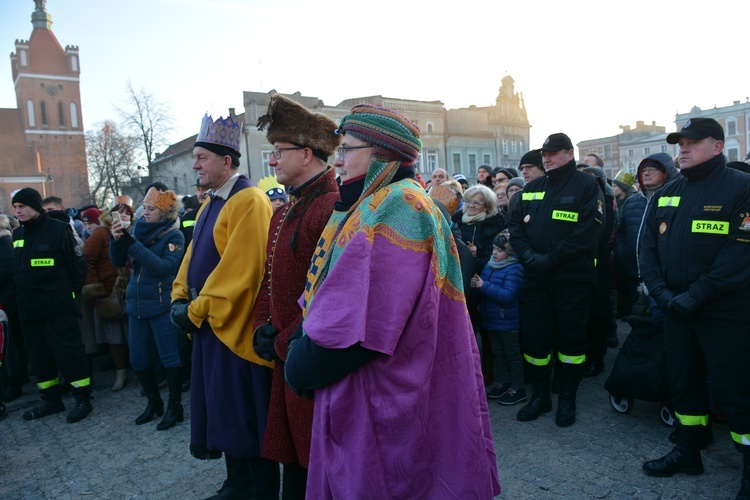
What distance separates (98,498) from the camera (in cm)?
379

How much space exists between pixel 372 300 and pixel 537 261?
3.06m

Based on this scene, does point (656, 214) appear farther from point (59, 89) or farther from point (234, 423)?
point (59, 89)

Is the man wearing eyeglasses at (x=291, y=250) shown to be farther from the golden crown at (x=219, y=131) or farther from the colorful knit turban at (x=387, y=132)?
the colorful knit turban at (x=387, y=132)

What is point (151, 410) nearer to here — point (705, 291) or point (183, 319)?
point (183, 319)

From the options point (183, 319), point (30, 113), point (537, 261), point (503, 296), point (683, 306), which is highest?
point (30, 113)

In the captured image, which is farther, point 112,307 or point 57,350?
point 112,307

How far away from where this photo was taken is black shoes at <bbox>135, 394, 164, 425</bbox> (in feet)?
17.0

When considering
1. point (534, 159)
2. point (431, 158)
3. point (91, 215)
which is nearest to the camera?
point (534, 159)

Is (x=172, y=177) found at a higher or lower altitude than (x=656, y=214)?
higher

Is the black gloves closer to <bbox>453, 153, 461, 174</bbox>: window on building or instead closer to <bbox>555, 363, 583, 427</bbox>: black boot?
<bbox>555, 363, 583, 427</bbox>: black boot

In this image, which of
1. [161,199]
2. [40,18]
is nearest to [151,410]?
[161,199]

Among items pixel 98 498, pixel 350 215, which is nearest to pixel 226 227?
pixel 350 215

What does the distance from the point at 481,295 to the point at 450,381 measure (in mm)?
3434

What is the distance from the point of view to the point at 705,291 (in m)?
3.24
